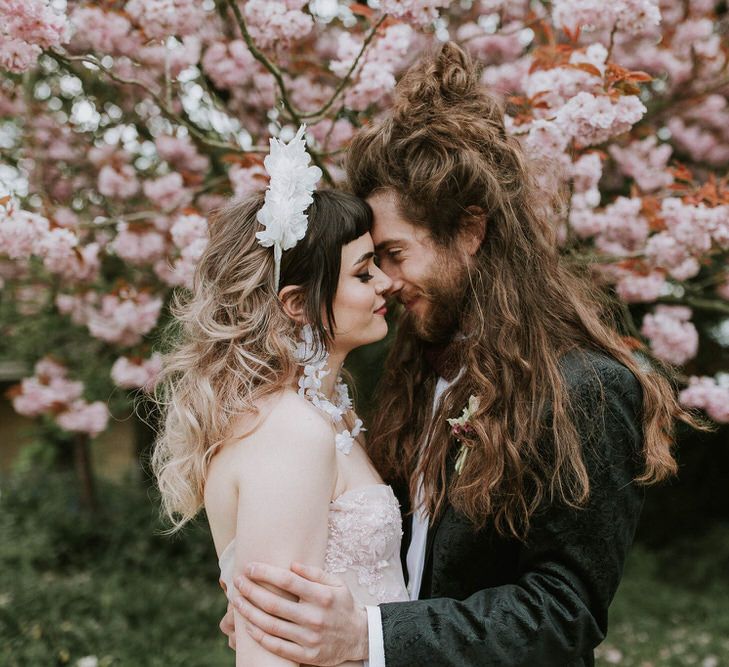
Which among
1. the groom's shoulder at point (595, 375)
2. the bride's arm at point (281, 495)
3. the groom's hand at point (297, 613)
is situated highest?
the groom's shoulder at point (595, 375)

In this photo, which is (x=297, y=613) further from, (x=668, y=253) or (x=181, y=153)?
(x=181, y=153)

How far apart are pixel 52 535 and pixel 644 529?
5951 mm

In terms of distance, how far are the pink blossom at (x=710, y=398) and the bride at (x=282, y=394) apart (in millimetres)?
2015

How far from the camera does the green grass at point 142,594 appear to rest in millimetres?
4602

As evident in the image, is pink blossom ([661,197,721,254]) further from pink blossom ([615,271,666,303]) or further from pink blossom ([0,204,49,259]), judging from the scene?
pink blossom ([0,204,49,259])

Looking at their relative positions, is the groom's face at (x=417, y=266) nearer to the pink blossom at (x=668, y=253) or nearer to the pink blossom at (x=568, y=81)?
the pink blossom at (x=568, y=81)

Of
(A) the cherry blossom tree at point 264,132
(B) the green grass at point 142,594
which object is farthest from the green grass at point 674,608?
(A) the cherry blossom tree at point 264,132

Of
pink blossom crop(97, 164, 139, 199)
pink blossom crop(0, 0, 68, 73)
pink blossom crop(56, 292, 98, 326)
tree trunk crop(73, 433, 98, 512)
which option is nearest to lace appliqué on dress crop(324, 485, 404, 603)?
pink blossom crop(0, 0, 68, 73)

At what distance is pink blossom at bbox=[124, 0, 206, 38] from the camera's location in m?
2.96

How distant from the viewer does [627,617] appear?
5.88 m

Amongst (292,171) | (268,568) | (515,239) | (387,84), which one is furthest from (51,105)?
(268,568)

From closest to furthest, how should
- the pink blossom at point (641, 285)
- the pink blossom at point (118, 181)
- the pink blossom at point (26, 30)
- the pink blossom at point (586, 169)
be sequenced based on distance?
1. the pink blossom at point (26, 30)
2. the pink blossom at point (586, 169)
3. the pink blossom at point (641, 285)
4. the pink blossom at point (118, 181)

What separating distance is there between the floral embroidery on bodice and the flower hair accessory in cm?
63

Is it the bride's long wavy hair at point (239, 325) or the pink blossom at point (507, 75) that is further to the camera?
the pink blossom at point (507, 75)
